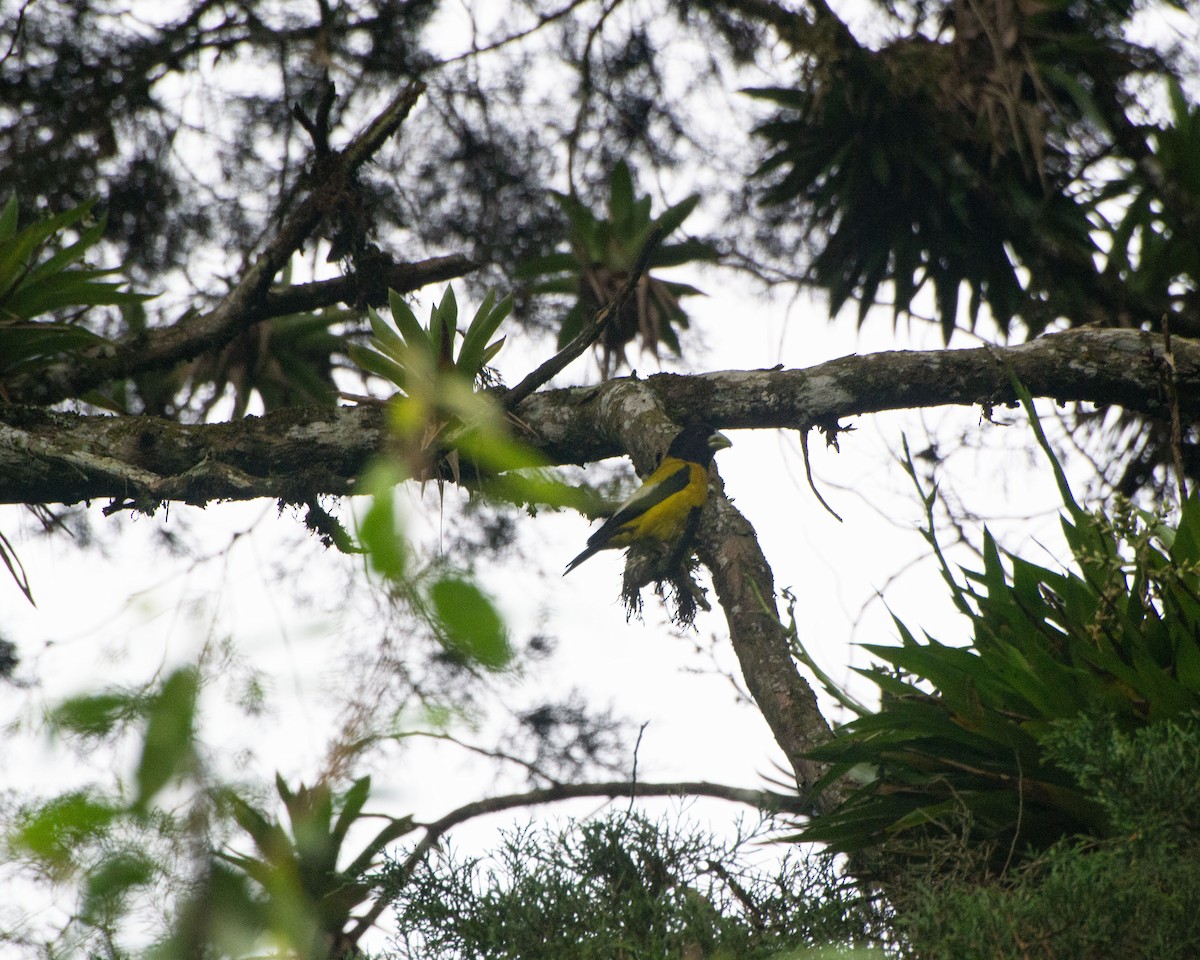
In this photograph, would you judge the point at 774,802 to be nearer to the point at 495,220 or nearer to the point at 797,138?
the point at 495,220

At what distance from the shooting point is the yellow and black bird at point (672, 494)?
3020 millimetres

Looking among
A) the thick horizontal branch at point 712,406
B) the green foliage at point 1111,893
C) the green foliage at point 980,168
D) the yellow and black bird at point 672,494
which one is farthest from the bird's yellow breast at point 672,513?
the green foliage at point 980,168

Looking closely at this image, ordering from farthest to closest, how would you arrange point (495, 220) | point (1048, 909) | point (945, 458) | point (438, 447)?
point (495, 220) → point (945, 458) → point (438, 447) → point (1048, 909)

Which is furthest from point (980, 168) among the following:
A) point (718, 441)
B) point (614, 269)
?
point (718, 441)

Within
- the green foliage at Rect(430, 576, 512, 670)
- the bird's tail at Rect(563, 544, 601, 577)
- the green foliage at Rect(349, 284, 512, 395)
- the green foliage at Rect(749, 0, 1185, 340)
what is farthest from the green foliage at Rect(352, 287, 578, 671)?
the green foliage at Rect(749, 0, 1185, 340)

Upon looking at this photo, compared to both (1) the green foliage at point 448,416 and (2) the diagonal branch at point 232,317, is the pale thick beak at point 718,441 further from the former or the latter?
(2) the diagonal branch at point 232,317

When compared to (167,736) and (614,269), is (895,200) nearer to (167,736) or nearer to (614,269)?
(614,269)

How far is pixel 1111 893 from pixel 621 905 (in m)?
0.64

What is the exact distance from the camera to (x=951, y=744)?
2.17 meters

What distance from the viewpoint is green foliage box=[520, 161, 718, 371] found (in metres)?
4.96

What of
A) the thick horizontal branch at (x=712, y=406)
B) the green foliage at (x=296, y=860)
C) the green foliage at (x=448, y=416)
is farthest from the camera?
the thick horizontal branch at (x=712, y=406)

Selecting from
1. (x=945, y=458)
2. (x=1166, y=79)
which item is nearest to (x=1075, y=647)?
(x=945, y=458)

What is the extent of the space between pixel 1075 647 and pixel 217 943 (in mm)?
1530

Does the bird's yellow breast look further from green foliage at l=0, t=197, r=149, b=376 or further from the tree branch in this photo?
green foliage at l=0, t=197, r=149, b=376
